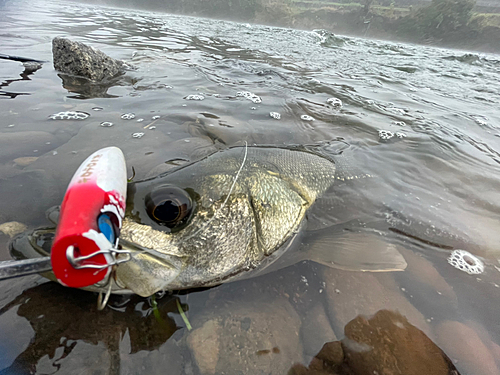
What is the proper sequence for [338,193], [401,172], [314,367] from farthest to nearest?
[401,172], [338,193], [314,367]

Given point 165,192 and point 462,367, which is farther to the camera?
point 165,192

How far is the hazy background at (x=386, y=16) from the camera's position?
3772 cm

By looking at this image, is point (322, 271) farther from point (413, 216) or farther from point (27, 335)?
point (27, 335)

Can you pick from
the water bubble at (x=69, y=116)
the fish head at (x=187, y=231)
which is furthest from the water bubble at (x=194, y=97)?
the fish head at (x=187, y=231)

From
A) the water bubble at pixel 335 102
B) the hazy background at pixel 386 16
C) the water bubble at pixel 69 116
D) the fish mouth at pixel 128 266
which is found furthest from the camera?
the hazy background at pixel 386 16

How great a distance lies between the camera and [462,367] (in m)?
1.49

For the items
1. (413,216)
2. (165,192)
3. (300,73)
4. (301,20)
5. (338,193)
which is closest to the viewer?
(165,192)

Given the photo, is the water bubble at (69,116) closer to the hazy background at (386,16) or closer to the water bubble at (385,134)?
the water bubble at (385,134)

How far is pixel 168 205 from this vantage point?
1.71 meters

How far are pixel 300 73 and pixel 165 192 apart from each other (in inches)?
298

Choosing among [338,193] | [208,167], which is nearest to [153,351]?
[208,167]

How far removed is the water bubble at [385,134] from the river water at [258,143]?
0.03 metres

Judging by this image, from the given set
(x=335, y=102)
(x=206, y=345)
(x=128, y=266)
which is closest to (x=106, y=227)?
(x=128, y=266)

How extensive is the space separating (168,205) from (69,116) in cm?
309
